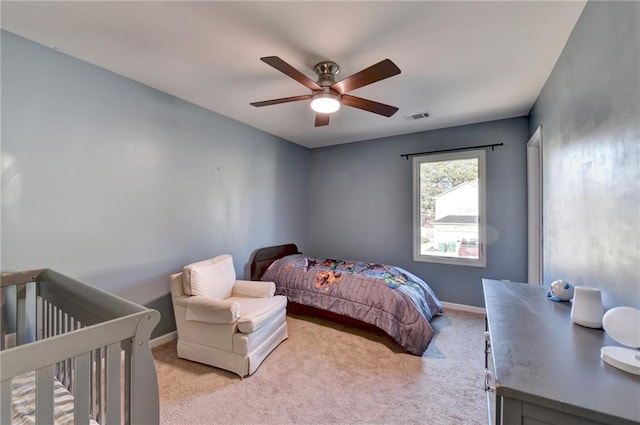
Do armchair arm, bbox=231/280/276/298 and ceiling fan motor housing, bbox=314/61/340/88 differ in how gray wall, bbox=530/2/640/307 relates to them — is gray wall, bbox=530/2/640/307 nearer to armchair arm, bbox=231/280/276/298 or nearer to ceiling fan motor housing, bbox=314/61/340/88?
ceiling fan motor housing, bbox=314/61/340/88

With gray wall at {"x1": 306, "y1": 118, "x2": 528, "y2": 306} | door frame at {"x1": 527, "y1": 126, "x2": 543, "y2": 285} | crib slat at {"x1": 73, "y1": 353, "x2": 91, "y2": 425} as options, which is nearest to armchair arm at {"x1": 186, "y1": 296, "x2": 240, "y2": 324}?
crib slat at {"x1": 73, "y1": 353, "x2": 91, "y2": 425}

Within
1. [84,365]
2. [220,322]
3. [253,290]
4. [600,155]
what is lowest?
[220,322]

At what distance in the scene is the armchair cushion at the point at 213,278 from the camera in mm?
2428

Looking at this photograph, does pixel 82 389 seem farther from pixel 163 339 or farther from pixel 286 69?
pixel 163 339

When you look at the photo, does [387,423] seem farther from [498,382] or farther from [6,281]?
[6,281]

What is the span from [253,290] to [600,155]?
2.83m

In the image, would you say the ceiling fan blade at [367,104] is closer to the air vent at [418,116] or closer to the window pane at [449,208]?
the air vent at [418,116]

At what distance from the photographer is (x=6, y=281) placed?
1631mm

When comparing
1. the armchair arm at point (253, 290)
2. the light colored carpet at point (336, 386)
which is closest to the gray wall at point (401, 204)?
the light colored carpet at point (336, 386)

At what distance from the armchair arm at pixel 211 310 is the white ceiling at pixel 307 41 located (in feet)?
6.55

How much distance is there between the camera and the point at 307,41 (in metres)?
1.90

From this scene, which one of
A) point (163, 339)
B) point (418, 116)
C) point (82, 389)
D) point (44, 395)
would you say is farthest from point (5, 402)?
point (418, 116)

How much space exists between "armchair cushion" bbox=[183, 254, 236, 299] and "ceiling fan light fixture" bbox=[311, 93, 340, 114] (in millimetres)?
1820

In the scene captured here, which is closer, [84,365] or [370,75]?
[84,365]
